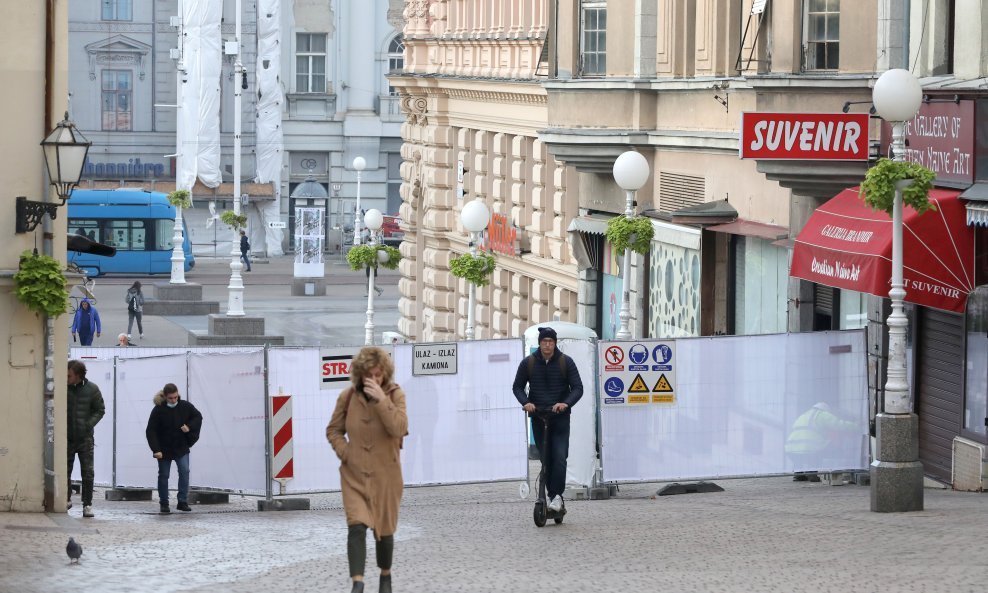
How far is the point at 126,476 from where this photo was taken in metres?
21.9

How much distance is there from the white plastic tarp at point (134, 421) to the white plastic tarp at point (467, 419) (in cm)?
290

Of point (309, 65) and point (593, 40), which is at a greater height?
point (309, 65)

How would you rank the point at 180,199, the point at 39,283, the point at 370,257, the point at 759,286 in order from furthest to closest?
the point at 180,199 < the point at 370,257 < the point at 759,286 < the point at 39,283

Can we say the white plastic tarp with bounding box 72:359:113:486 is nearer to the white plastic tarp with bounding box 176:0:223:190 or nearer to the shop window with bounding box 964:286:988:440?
the shop window with bounding box 964:286:988:440

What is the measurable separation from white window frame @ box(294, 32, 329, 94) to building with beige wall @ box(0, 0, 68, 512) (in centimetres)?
6545

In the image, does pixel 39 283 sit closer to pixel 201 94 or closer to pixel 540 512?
pixel 540 512

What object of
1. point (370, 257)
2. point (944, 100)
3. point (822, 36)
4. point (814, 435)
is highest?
point (822, 36)

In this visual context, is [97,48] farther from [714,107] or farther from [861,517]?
[861,517]

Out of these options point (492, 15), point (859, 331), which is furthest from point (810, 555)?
point (492, 15)

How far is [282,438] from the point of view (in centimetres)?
2052

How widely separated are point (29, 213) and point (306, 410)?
156 inches

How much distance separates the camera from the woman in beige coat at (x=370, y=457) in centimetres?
1203

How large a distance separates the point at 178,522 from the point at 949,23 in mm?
9289

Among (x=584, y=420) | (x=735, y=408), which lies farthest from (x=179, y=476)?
(x=735, y=408)
